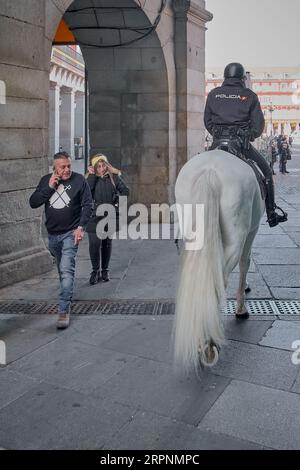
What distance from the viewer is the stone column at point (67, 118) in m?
46.8

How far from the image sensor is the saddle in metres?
5.64

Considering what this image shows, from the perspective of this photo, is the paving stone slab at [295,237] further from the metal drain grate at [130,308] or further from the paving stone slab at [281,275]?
the metal drain grate at [130,308]

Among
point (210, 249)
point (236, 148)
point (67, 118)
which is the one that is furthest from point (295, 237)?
point (67, 118)

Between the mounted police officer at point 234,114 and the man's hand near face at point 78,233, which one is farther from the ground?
the mounted police officer at point 234,114

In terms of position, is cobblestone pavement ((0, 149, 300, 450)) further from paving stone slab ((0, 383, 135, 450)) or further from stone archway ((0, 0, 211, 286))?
stone archway ((0, 0, 211, 286))

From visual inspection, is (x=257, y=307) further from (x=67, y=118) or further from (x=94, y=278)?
(x=67, y=118)

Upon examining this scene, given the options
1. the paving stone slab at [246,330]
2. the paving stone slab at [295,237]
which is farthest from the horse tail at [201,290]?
the paving stone slab at [295,237]

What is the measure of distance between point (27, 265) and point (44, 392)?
3.86 meters

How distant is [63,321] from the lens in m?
5.90

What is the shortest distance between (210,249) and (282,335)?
1528 millimetres

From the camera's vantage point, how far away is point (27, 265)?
796 cm

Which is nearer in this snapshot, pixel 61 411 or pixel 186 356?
pixel 61 411
